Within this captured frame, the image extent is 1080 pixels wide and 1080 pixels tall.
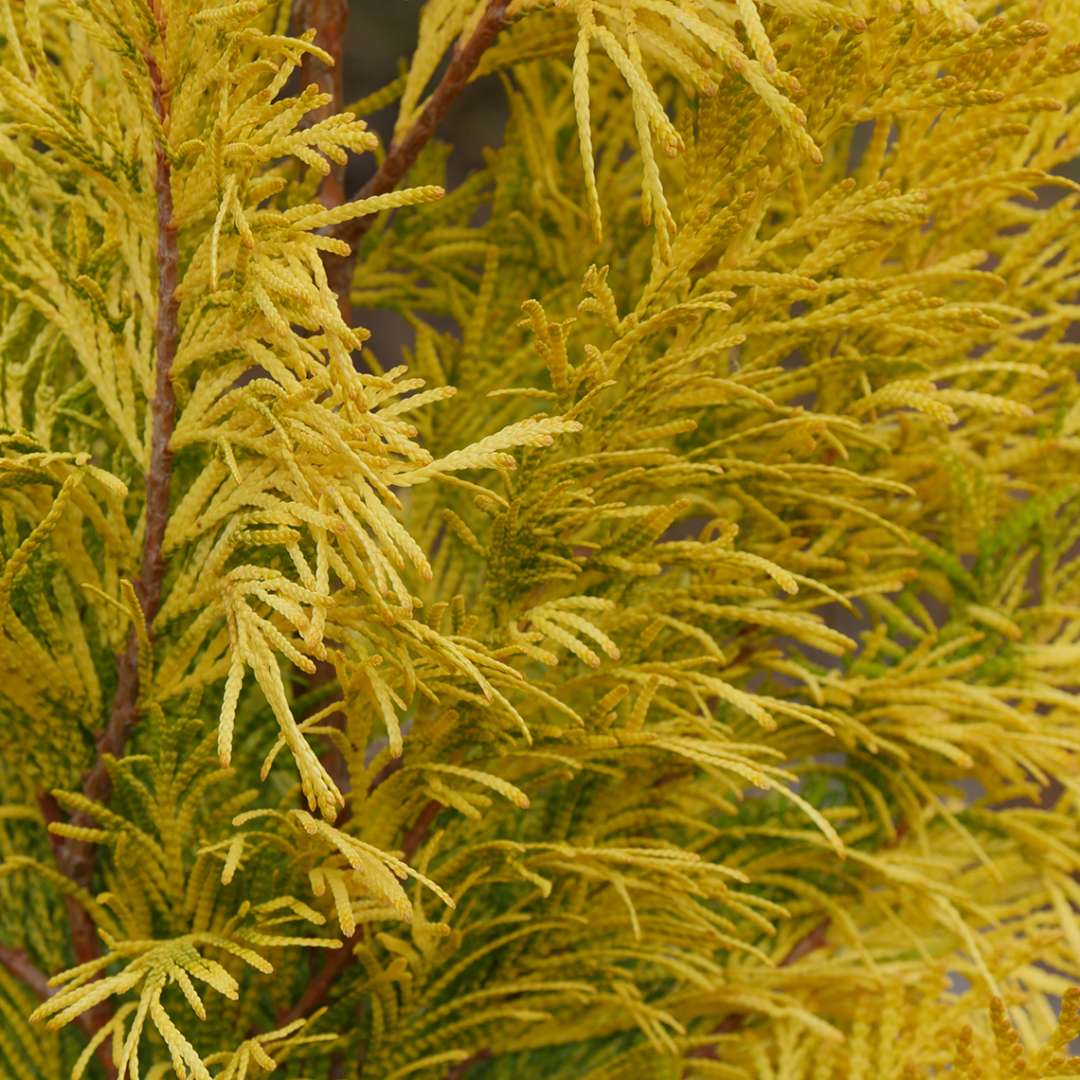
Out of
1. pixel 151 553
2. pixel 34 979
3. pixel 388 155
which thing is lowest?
pixel 34 979

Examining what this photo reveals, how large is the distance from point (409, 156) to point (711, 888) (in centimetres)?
64

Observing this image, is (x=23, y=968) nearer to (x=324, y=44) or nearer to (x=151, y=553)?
(x=151, y=553)

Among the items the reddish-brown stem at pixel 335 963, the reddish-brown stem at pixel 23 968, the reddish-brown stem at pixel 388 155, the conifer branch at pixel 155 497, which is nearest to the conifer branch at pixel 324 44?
the reddish-brown stem at pixel 388 155

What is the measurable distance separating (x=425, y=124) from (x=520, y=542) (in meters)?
0.35

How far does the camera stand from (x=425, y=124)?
944 mm

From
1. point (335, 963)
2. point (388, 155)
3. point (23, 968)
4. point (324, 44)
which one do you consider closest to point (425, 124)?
point (388, 155)

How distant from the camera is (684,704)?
115 centimetres

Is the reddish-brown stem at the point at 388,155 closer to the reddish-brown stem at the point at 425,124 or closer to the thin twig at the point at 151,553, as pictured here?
the reddish-brown stem at the point at 425,124

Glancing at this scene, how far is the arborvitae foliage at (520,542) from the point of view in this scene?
0.75 m

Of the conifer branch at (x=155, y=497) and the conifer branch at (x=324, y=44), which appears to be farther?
the conifer branch at (x=324, y=44)

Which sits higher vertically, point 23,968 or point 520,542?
point 520,542

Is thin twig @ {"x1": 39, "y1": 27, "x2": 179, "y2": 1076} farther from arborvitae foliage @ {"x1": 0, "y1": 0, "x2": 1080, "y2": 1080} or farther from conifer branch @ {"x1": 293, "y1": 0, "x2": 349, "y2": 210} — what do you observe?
conifer branch @ {"x1": 293, "y1": 0, "x2": 349, "y2": 210}

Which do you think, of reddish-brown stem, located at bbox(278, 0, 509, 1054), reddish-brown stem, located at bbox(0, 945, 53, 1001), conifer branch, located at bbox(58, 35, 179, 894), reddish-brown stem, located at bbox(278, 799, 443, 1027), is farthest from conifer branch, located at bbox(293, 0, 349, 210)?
reddish-brown stem, located at bbox(0, 945, 53, 1001)

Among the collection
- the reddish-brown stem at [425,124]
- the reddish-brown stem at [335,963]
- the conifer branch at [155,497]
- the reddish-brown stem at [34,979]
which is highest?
the reddish-brown stem at [425,124]
